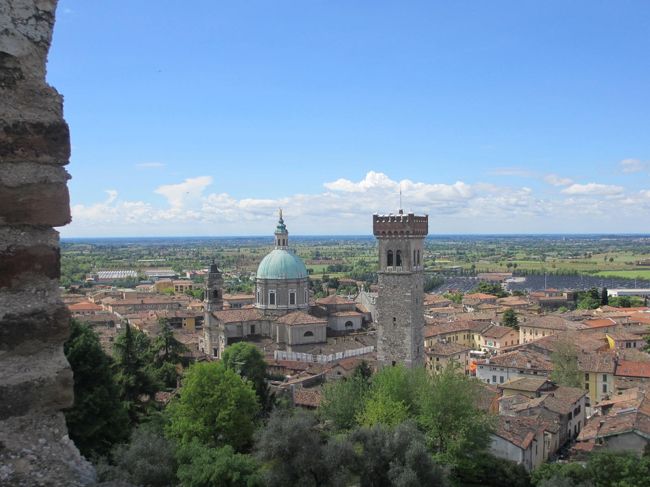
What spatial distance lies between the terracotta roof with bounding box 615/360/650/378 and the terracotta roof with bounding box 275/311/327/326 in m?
19.9

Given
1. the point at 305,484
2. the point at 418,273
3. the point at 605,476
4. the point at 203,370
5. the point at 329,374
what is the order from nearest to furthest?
the point at 305,484
the point at 605,476
the point at 203,370
the point at 418,273
the point at 329,374

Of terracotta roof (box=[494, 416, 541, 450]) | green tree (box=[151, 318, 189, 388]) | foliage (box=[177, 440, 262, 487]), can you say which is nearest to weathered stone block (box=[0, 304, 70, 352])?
foliage (box=[177, 440, 262, 487])

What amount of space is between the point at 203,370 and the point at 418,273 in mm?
13036

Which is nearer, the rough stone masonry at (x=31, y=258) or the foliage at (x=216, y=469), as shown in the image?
the rough stone masonry at (x=31, y=258)

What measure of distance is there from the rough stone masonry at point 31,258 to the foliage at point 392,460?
681 inches

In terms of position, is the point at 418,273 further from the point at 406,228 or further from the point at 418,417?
the point at 418,417

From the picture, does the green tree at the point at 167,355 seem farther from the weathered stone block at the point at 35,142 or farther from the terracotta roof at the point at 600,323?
the terracotta roof at the point at 600,323

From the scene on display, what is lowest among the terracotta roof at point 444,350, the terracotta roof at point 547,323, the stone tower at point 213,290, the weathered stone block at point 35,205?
the terracotta roof at point 444,350

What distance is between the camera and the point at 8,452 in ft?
9.53

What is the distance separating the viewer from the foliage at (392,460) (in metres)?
19.4

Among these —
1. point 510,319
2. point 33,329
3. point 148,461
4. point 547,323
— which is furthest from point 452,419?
point 510,319

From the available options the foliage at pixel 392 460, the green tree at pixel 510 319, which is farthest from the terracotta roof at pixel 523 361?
the green tree at pixel 510 319

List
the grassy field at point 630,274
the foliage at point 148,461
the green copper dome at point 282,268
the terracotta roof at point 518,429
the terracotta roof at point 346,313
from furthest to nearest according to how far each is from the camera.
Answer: the grassy field at point 630,274
the terracotta roof at point 346,313
the green copper dome at point 282,268
the terracotta roof at point 518,429
the foliage at point 148,461

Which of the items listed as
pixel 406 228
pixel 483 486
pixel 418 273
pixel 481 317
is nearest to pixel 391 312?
pixel 418 273
